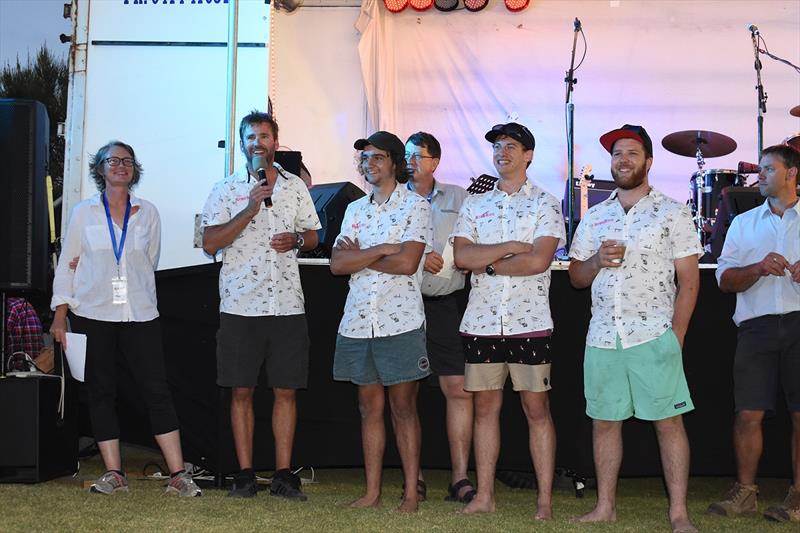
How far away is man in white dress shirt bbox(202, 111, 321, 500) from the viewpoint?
180 inches

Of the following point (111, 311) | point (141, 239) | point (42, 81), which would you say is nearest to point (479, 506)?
point (111, 311)

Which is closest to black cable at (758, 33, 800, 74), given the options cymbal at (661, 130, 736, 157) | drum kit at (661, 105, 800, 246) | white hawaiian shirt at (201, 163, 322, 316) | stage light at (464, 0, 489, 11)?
drum kit at (661, 105, 800, 246)

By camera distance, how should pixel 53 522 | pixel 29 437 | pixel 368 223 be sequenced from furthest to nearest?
pixel 29 437 → pixel 368 223 → pixel 53 522

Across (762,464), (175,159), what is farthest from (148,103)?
(762,464)

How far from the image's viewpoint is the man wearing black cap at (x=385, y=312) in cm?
427

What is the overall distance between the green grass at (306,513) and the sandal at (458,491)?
0.23ft

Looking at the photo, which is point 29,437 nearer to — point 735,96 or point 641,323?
point 641,323

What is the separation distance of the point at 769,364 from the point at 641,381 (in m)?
0.92

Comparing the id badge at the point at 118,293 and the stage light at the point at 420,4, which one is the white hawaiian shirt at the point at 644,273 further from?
the stage light at the point at 420,4

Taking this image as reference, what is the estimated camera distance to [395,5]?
29.3 ft

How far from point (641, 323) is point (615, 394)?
32cm

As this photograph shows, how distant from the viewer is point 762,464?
5.09 meters

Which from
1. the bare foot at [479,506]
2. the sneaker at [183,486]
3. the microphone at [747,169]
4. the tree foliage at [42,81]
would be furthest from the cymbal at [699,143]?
the tree foliage at [42,81]

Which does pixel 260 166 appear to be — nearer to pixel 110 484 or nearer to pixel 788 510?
pixel 110 484
